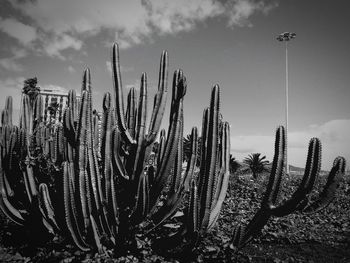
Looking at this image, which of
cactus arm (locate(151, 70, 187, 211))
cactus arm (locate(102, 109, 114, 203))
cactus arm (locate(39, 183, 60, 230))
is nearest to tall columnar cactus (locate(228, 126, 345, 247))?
cactus arm (locate(151, 70, 187, 211))

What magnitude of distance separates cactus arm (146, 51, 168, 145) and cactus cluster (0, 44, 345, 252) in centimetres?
2

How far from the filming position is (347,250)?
6.25m

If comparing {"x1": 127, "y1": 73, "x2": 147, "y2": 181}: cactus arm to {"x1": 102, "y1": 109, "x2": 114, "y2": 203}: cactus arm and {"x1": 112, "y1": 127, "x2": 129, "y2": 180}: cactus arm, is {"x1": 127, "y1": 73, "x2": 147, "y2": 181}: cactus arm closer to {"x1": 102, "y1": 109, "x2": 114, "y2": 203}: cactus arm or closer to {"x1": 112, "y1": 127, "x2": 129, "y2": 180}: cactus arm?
{"x1": 112, "y1": 127, "x2": 129, "y2": 180}: cactus arm

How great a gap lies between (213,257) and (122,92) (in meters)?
3.63

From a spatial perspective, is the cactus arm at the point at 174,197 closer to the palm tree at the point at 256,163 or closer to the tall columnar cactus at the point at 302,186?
the tall columnar cactus at the point at 302,186

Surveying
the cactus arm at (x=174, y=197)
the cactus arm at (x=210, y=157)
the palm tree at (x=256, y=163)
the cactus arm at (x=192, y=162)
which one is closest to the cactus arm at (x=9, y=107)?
the cactus arm at (x=174, y=197)

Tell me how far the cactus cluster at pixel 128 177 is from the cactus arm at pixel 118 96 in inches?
0.8

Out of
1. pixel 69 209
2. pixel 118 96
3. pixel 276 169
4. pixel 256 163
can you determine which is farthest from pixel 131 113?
pixel 256 163

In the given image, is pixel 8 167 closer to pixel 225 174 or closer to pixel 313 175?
pixel 225 174

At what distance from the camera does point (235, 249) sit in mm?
4355

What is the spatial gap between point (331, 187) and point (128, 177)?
3463 millimetres

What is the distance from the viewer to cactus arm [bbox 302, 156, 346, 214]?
3.80 m

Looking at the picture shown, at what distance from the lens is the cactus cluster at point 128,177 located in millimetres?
4043

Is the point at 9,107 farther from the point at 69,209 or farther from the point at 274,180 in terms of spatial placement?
the point at 274,180
